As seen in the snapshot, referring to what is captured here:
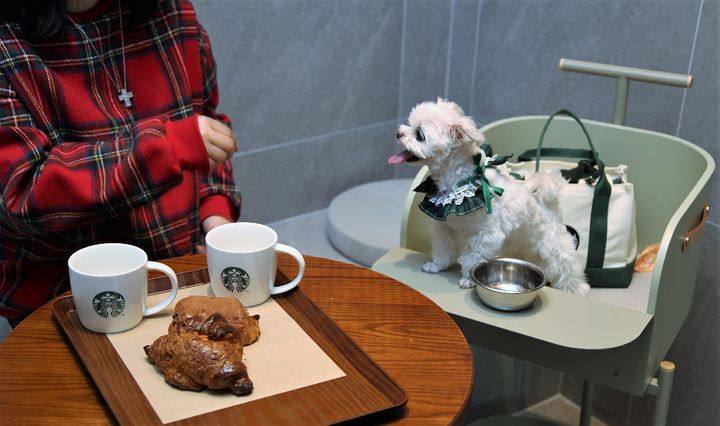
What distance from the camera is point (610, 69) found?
4.31 feet

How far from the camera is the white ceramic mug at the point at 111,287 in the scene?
775 mm

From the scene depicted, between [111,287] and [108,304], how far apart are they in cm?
2

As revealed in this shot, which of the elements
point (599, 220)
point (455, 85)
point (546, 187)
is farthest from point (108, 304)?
point (455, 85)

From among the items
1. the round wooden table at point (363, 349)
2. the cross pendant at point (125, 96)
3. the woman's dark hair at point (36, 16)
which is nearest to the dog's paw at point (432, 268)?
the round wooden table at point (363, 349)

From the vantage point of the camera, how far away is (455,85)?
6.71 feet

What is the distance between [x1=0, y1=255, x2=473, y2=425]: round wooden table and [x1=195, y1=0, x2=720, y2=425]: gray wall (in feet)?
2.72

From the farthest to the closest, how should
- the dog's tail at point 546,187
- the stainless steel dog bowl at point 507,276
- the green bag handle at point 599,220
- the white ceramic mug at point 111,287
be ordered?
the green bag handle at point 599,220
the dog's tail at point 546,187
the stainless steel dog bowl at point 507,276
the white ceramic mug at point 111,287

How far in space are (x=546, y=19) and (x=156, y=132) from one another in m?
1.11

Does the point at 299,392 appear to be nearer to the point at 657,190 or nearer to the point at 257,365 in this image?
the point at 257,365

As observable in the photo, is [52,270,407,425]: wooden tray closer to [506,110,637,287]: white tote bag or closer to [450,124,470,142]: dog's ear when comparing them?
[450,124,470,142]: dog's ear

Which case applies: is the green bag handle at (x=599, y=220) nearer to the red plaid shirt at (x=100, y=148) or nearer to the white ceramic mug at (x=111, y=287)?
the red plaid shirt at (x=100, y=148)

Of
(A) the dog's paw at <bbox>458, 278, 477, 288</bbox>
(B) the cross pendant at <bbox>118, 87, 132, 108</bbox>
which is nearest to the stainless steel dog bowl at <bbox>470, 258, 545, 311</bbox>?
(A) the dog's paw at <bbox>458, 278, 477, 288</bbox>

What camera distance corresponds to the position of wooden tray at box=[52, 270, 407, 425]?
2.19 ft

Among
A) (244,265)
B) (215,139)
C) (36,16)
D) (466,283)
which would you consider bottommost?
(466,283)
